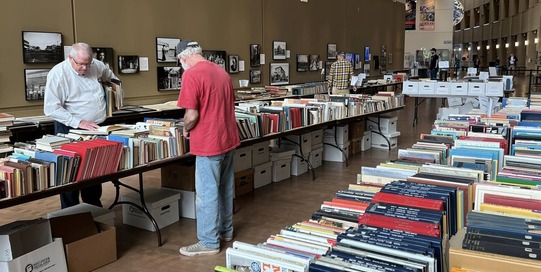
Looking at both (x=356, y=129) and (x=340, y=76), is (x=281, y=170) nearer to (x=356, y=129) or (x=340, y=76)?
(x=356, y=129)

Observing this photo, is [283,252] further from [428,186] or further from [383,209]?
[428,186]

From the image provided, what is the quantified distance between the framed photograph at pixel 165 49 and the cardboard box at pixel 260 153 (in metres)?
2.86

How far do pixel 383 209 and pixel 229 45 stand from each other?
26.5ft

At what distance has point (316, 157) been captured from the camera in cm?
757

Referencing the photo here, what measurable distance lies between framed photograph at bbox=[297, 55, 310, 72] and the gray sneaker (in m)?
8.59

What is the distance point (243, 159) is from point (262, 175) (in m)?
0.50

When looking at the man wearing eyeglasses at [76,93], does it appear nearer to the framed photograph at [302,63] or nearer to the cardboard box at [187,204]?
the cardboard box at [187,204]

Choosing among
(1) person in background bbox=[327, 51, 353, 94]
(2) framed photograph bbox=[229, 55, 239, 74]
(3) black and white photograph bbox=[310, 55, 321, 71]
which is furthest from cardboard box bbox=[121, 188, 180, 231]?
(3) black and white photograph bbox=[310, 55, 321, 71]

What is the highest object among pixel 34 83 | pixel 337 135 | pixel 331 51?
pixel 331 51

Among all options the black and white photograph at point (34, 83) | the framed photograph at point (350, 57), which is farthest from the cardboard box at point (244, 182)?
the framed photograph at point (350, 57)

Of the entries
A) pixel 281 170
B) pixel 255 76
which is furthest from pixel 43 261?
pixel 255 76

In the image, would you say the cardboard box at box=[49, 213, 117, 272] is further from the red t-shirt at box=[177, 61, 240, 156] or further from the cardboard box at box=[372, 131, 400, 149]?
the cardboard box at box=[372, 131, 400, 149]

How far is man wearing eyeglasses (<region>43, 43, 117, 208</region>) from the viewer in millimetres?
4246

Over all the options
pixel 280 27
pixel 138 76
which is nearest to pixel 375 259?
pixel 138 76
